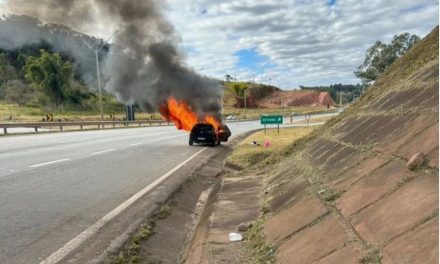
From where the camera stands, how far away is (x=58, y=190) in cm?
927

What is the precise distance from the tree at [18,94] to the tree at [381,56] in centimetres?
6259

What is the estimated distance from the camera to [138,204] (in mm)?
8430

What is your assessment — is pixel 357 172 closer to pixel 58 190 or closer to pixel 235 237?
pixel 235 237

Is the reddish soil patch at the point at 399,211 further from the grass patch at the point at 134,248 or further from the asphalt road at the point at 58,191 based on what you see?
the asphalt road at the point at 58,191

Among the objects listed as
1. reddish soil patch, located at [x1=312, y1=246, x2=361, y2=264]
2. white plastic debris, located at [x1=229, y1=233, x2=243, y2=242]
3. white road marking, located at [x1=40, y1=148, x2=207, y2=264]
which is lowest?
white road marking, located at [x1=40, y1=148, x2=207, y2=264]

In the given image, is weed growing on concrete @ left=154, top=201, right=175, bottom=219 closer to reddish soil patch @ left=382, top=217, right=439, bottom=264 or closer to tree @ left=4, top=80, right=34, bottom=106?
reddish soil patch @ left=382, top=217, right=439, bottom=264

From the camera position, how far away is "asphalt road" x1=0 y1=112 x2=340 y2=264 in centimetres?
596

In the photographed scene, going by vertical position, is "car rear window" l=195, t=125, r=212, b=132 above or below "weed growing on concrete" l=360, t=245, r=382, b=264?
below

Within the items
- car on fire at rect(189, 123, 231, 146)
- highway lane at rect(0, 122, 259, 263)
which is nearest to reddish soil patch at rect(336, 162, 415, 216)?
highway lane at rect(0, 122, 259, 263)

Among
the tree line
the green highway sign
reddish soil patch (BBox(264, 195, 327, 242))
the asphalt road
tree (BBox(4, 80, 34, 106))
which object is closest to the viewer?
reddish soil patch (BBox(264, 195, 327, 242))

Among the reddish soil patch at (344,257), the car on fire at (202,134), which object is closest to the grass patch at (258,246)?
the reddish soil patch at (344,257)

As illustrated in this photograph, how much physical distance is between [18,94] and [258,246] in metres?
102

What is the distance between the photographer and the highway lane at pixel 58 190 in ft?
19.6

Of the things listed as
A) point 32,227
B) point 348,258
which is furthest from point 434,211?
point 32,227
